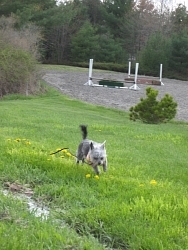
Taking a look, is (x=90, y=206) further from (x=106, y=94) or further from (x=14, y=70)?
(x=106, y=94)

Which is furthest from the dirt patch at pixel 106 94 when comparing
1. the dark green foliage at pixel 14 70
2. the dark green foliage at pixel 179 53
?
the dark green foliage at pixel 179 53

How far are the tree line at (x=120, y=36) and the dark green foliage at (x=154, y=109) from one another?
2852cm

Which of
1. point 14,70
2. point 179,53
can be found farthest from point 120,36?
point 14,70

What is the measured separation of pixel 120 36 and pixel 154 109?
4486cm

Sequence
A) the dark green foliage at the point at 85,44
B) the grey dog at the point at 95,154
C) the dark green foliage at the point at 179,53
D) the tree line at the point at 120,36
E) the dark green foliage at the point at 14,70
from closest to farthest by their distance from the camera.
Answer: the grey dog at the point at 95,154 → the dark green foliage at the point at 14,70 → the dark green foliage at the point at 179,53 → the tree line at the point at 120,36 → the dark green foliage at the point at 85,44

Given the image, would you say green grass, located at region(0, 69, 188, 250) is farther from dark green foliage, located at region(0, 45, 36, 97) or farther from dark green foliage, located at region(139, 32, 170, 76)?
dark green foliage, located at region(139, 32, 170, 76)

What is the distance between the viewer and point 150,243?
3391 millimetres

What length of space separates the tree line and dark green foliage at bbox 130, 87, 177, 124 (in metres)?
28.5

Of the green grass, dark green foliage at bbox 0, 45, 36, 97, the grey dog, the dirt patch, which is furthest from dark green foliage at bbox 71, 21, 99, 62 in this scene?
the grey dog

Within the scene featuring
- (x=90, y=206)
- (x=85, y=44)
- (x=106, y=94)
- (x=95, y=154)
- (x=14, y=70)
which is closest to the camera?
(x=90, y=206)

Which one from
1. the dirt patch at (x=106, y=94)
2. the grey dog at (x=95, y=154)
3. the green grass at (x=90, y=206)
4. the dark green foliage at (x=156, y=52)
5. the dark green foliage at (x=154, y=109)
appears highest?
the dark green foliage at (x=156, y=52)

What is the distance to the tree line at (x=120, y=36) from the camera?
52.6m

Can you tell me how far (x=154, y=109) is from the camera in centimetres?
1778

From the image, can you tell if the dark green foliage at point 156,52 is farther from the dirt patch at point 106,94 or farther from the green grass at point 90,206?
the green grass at point 90,206
